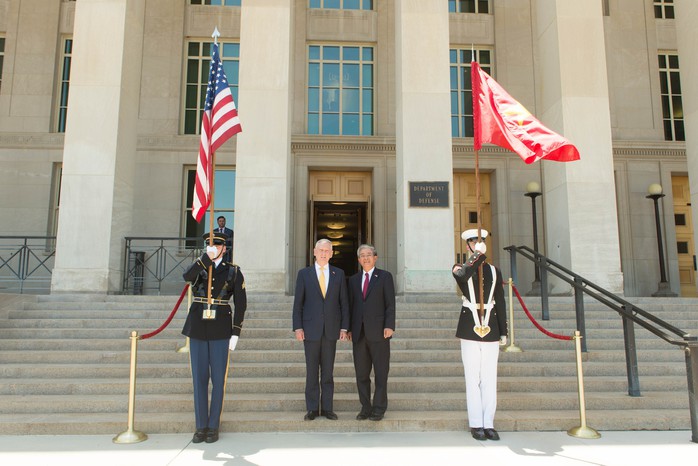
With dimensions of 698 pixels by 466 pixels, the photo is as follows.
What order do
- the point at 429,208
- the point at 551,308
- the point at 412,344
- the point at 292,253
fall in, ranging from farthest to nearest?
the point at 292,253, the point at 429,208, the point at 551,308, the point at 412,344

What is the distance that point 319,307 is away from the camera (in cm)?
595

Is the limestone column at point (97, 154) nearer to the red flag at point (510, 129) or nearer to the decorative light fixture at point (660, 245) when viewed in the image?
the red flag at point (510, 129)

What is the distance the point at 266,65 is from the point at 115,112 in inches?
131

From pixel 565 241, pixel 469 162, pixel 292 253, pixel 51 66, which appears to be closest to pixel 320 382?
pixel 565 241

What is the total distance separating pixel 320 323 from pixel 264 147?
20.7ft

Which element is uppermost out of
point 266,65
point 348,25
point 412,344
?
point 348,25

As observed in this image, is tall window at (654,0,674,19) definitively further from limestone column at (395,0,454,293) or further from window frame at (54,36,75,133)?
window frame at (54,36,75,133)

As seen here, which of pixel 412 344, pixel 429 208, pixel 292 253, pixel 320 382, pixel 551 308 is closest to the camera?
pixel 320 382

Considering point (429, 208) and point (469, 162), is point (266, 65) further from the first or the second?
point (469, 162)

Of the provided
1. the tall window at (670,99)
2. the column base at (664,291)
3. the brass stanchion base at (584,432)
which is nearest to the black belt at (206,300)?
the brass stanchion base at (584,432)

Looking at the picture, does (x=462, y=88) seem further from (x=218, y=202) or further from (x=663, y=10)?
(x=218, y=202)

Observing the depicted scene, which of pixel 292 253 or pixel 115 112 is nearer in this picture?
pixel 115 112

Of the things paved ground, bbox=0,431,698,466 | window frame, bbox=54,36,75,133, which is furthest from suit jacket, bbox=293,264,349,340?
window frame, bbox=54,36,75,133

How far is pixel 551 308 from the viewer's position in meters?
9.91
